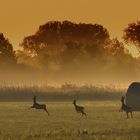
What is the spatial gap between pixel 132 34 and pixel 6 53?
2208 cm

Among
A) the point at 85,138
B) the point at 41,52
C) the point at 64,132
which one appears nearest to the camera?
the point at 85,138

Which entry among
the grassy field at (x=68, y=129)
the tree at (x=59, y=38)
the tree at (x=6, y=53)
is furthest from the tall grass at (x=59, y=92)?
the tree at (x=59, y=38)

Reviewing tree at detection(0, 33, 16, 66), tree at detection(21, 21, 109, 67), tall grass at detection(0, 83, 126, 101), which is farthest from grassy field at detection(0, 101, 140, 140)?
tree at detection(21, 21, 109, 67)

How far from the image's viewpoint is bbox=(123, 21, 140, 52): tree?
121750 millimetres

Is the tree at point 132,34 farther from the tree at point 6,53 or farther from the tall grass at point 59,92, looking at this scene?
the tall grass at point 59,92

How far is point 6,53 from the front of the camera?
118 m

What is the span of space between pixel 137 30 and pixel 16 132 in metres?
97.5

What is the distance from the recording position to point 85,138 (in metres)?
25.1

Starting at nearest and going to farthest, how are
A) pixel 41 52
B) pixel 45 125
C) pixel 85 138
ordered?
Result: pixel 85 138 < pixel 45 125 < pixel 41 52

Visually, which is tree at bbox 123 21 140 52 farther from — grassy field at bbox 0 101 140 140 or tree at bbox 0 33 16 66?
grassy field at bbox 0 101 140 140

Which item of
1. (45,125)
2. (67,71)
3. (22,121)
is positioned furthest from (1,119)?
(67,71)

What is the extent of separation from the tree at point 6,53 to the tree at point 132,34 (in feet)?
65.2

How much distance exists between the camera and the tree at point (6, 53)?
118 metres

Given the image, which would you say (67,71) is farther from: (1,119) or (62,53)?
(1,119)
